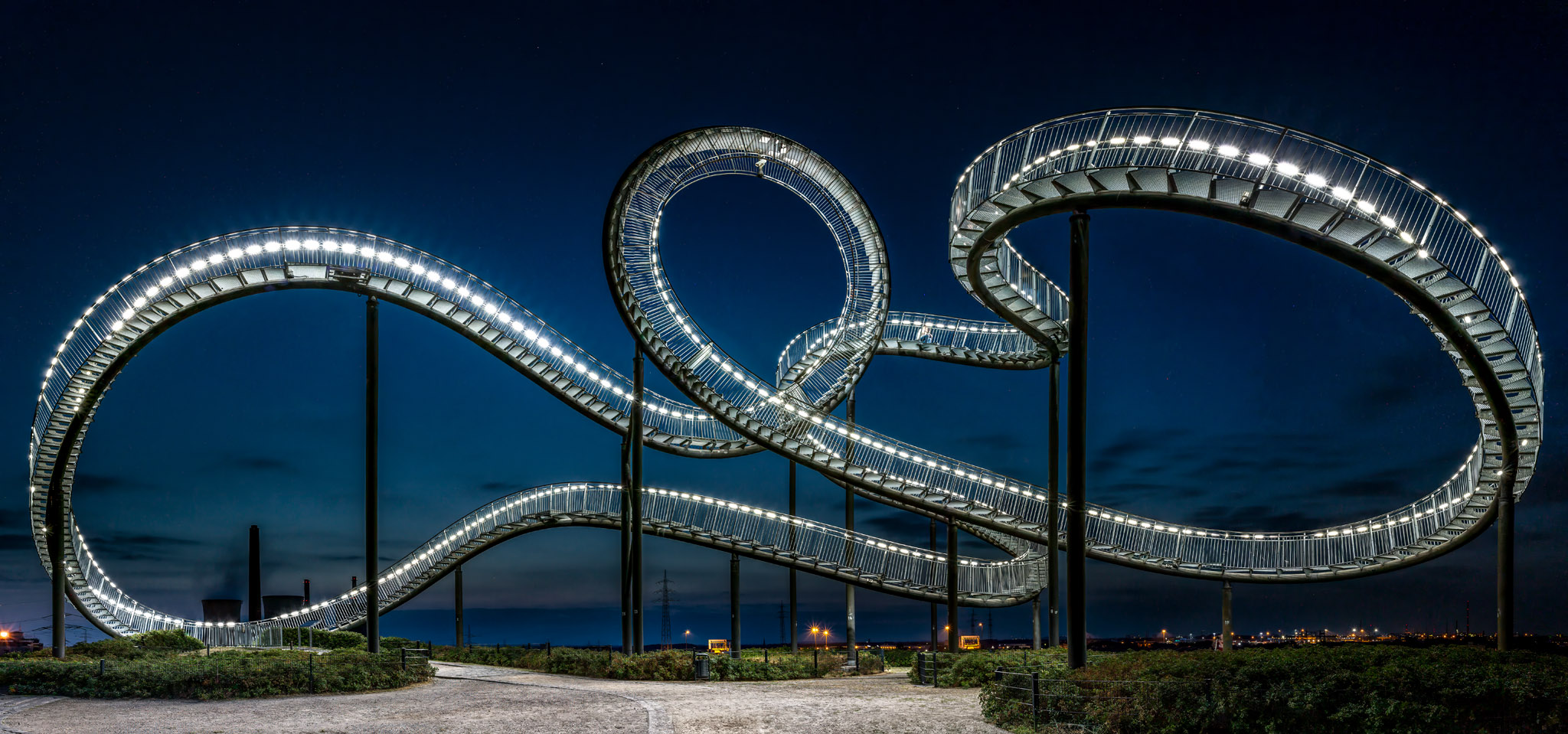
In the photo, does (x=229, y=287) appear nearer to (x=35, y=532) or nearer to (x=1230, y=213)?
(x=35, y=532)

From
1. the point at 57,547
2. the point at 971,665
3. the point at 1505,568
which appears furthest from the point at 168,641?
the point at 1505,568

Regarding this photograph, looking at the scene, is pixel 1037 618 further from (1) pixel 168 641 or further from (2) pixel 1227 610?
(1) pixel 168 641

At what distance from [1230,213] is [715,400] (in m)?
14.4

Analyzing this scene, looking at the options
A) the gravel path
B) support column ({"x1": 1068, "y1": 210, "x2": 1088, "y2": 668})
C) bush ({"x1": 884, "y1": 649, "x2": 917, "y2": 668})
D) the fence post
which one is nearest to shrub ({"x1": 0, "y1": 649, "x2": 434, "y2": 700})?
the gravel path

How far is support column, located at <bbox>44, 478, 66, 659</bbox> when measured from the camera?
2653cm

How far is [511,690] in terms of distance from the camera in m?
20.5

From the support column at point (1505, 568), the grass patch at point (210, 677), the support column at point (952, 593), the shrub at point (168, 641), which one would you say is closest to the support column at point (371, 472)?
the grass patch at point (210, 677)

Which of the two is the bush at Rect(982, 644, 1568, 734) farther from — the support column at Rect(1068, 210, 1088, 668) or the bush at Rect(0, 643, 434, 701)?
the bush at Rect(0, 643, 434, 701)

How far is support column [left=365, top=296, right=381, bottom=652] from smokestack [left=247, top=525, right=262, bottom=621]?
3320cm

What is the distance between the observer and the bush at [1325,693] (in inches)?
434

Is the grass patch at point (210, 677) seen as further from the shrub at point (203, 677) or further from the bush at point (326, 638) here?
the bush at point (326, 638)

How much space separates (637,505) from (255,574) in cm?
3735

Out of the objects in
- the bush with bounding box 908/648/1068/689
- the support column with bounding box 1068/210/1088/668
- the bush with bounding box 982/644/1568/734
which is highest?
the support column with bounding box 1068/210/1088/668

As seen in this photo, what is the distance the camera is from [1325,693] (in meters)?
11.7
